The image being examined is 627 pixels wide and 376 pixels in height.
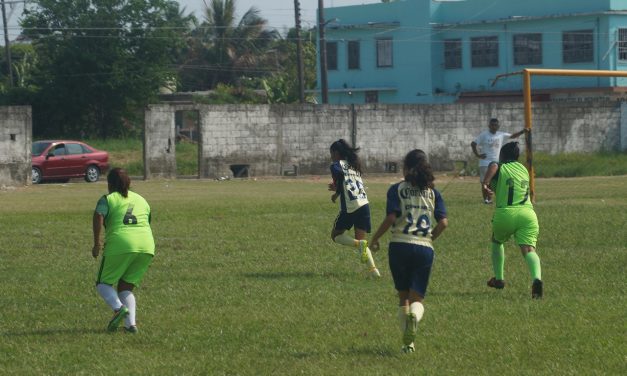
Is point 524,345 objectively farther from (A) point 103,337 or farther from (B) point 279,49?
(B) point 279,49

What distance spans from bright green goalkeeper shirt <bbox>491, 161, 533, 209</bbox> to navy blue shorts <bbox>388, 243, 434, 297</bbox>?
308 cm

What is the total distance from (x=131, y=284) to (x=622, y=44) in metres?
46.1

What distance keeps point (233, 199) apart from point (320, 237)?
957cm

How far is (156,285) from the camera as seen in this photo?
43.4ft

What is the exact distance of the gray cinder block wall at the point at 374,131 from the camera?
39312mm

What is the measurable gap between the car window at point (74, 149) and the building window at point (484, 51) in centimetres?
2543

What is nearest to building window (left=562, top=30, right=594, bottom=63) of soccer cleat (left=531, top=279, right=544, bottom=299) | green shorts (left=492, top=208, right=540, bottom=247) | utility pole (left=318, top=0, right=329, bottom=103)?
utility pole (left=318, top=0, right=329, bottom=103)

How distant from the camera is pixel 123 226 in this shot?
→ 10.4 m

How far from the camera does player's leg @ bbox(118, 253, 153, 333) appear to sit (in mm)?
10211

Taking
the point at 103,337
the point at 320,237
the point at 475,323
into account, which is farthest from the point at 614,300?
the point at 320,237

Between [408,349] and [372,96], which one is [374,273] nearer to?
[408,349]

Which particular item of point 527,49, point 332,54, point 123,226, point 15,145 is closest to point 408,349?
point 123,226

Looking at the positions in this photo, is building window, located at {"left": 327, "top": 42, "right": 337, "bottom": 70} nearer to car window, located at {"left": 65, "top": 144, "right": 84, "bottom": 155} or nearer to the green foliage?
the green foliage

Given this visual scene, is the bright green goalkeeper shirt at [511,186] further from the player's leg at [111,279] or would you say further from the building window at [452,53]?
the building window at [452,53]
